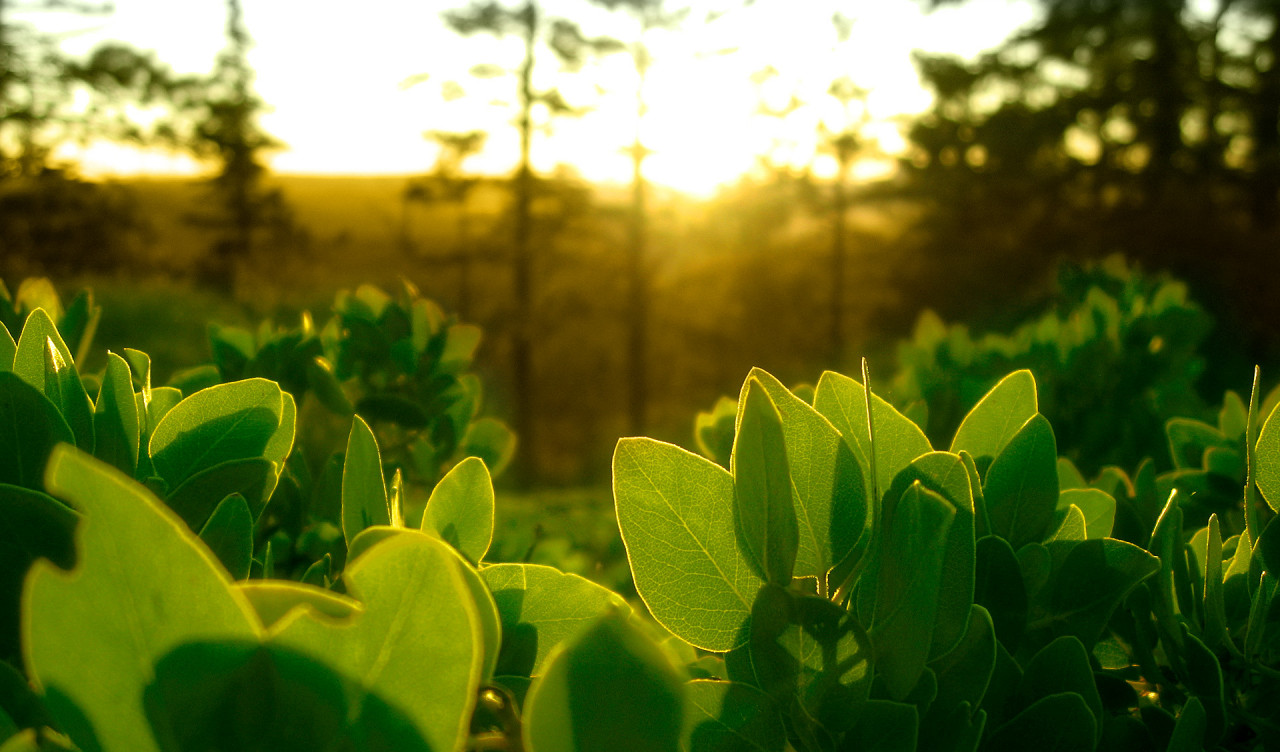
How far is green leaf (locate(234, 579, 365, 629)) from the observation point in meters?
0.44

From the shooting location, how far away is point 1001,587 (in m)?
0.69

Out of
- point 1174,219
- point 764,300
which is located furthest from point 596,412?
point 1174,219

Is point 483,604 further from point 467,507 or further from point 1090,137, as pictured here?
point 1090,137

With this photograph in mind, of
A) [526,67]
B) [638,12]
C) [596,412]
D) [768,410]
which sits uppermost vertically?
[638,12]

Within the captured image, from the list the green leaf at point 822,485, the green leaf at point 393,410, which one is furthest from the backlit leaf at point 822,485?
the green leaf at point 393,410

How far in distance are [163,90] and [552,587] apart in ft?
82.7

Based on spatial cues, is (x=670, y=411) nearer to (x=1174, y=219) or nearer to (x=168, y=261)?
(x=1174, y=219)

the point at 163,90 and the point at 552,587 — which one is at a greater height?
the point at 163,90

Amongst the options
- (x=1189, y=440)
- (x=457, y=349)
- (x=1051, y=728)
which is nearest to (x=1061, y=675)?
(x=1051, y=728)

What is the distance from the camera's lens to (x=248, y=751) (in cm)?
43

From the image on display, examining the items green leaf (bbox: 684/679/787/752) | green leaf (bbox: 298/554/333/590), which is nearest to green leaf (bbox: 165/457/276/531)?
green leaf (bbox: 298/554/333/590)

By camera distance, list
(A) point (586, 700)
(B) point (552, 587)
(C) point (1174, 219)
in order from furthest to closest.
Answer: (C) point (1174, 219) → (B) point (552, 587) → (A) point (586, 700)

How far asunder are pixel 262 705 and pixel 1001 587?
0.53 metres

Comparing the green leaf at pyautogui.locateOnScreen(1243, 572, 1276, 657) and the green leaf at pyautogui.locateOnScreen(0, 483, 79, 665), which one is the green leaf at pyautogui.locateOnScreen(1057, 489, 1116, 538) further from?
the green leaf at pyautogui.locateOnScreen(0, 483, 79, 665)
